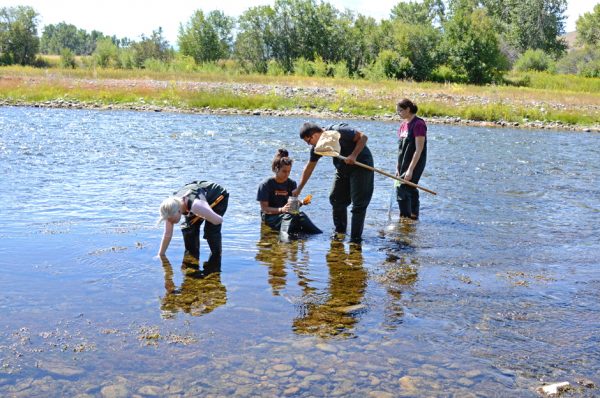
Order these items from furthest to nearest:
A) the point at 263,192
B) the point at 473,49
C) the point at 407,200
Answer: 1. the point at 473,49
2. the point at 407,200
3. the point at 263,192

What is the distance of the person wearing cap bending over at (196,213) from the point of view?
23.0 feet

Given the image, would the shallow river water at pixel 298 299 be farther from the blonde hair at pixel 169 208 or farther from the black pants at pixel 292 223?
the blonde hair at pixel 169 208

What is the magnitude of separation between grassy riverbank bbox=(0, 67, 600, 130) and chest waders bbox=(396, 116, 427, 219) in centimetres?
2472

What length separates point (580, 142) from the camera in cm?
2752

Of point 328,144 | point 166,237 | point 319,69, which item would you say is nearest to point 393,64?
point 319,69

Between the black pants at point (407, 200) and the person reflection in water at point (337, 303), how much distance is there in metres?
2.65

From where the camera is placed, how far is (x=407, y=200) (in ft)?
35.4

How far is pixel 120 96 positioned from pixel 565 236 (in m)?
32.3

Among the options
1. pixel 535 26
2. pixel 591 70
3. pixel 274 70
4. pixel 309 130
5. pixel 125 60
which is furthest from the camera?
pixel 535 26

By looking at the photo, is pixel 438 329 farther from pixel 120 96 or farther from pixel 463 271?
pixel 120 96

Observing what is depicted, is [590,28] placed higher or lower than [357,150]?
higher

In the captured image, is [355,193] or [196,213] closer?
[196,213]

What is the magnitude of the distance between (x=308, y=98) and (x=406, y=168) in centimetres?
2933

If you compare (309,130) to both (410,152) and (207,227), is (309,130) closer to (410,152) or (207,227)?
(207,227)
